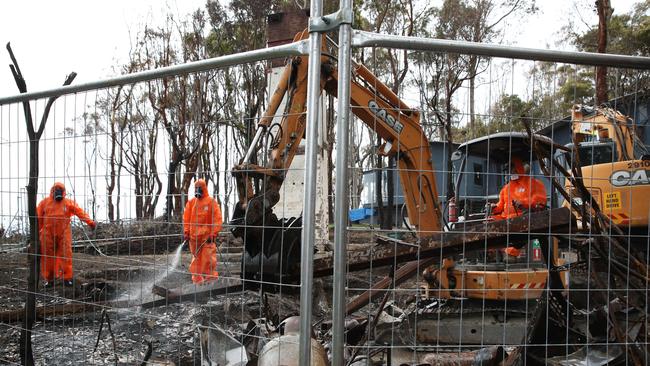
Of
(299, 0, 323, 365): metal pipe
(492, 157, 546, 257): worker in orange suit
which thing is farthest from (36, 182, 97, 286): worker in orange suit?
(492, 157, 546, 257): worker in orange suit

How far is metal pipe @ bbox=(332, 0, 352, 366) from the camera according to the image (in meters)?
2.24

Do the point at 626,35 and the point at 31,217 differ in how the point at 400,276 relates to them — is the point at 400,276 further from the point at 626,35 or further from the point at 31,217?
the point at 626,35

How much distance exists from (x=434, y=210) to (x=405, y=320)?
Result: 1.32 m

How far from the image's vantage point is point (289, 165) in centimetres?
401

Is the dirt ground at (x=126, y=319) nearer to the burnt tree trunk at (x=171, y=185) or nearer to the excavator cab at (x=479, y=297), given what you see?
the burnt tree trunk at (x=171, y=185)

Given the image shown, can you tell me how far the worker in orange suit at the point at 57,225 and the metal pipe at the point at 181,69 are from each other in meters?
0.67

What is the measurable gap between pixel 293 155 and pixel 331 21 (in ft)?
5.53

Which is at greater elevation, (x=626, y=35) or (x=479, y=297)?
(x=626, y=35)

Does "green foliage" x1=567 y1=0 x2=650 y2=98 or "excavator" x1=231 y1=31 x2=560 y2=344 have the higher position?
"green foliage" x1=567 y1=0 x2=650 y2=98

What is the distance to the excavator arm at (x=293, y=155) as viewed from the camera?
3.25 meters

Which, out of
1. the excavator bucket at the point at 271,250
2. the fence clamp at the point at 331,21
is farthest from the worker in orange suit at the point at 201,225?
the fence clamp at the point at 331,21

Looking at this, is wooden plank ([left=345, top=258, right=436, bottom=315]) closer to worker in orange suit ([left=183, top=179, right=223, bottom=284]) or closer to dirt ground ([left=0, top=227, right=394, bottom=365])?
dirt ground ([left=0, top=227, right=394, bottom=365])

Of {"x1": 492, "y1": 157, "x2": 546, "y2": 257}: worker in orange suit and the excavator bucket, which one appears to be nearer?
the excavator bucket

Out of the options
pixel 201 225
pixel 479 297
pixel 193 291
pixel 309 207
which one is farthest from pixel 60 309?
pixel 479 297
